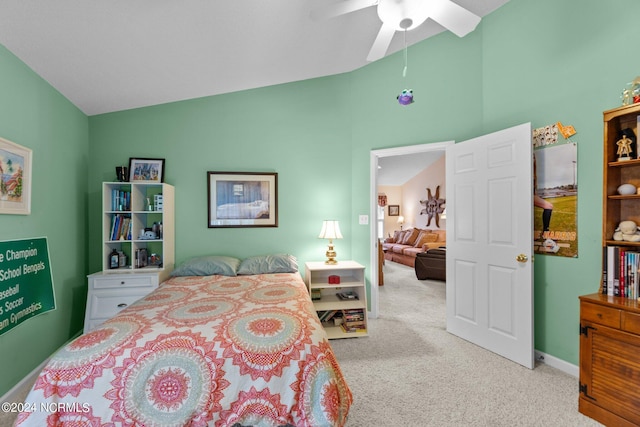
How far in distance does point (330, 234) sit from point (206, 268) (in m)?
1.36

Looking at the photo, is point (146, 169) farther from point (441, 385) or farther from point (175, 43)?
point (441, 385)

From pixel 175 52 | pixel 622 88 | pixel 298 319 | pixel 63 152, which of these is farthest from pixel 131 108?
pixel 622 88

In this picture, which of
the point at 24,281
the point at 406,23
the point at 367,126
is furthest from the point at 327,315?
the point at 406,23

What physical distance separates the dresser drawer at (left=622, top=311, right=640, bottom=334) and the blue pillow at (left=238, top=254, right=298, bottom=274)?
2.54m

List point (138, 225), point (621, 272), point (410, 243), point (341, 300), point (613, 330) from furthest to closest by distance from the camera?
point (410, 243), point (341, 300), point (138, 225), point (621, 272), point (613, 330)

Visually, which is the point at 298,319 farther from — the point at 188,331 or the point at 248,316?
the point at 188,331

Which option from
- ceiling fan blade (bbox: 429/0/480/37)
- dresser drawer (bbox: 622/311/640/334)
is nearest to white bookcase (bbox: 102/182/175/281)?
ceiling fan blade (bbox: 429/0/480/37)

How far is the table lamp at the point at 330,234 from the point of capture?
3.32 metres

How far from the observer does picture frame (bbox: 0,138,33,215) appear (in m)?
1.98

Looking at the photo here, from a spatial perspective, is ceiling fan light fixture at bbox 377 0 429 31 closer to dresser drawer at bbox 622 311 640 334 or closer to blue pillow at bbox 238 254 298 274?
dresser drawer at bbox 622 311 640 334

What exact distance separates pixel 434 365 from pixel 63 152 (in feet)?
12.6

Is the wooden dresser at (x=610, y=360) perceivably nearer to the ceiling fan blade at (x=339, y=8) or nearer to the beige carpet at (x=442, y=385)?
the beige carpet at (x=442, y=385)

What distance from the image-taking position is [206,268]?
3.07 m

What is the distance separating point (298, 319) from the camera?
180 centimetres
